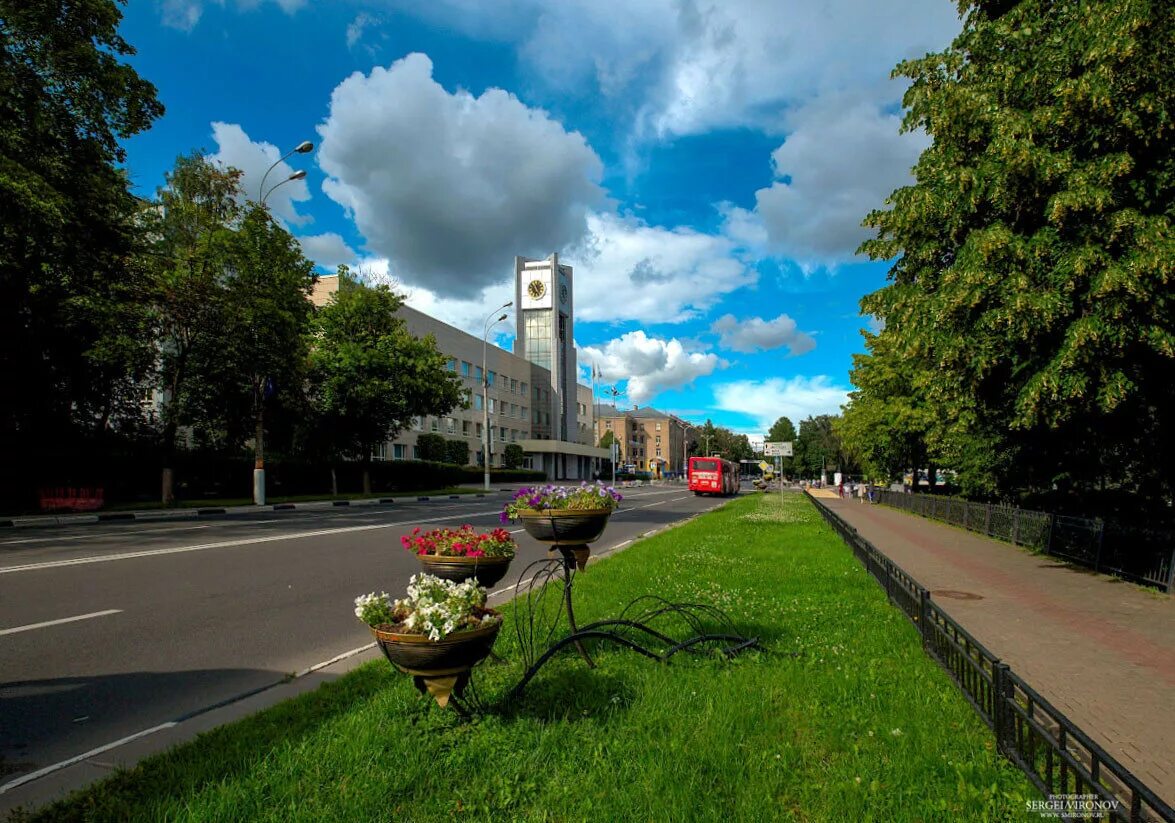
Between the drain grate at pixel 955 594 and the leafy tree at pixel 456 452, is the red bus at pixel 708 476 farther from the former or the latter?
the drain grate at pixel 955 594

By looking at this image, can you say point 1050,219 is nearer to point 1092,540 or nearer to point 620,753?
point 1092,540

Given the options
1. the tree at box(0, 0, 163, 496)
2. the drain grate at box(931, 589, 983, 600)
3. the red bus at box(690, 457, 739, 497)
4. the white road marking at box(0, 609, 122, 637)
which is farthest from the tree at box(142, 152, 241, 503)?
the red bus at box(690, 457, 739, 497)

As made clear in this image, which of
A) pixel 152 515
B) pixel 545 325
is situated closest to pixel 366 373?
pixel 152 515

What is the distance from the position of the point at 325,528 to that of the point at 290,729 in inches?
545

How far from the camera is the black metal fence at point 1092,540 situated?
9.12 m

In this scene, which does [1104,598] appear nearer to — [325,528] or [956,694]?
[956,694]

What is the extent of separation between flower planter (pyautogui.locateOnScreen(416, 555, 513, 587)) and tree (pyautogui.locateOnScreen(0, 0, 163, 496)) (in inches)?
611

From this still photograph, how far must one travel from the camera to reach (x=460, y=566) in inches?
162

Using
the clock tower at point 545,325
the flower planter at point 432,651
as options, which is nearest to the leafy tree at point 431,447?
the clock tower at point 545,325

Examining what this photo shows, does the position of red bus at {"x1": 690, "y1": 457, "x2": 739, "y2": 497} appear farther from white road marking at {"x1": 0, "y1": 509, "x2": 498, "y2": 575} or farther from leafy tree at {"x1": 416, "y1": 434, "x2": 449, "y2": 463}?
white road marking at {"x1": 0, "y1": 509, "x2": 498, "y2": 575}

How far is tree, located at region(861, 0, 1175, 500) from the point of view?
317 inches

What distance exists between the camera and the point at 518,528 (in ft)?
58.1

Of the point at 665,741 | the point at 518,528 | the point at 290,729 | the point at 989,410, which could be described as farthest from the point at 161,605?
the point at 989,410

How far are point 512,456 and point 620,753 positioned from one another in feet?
207
